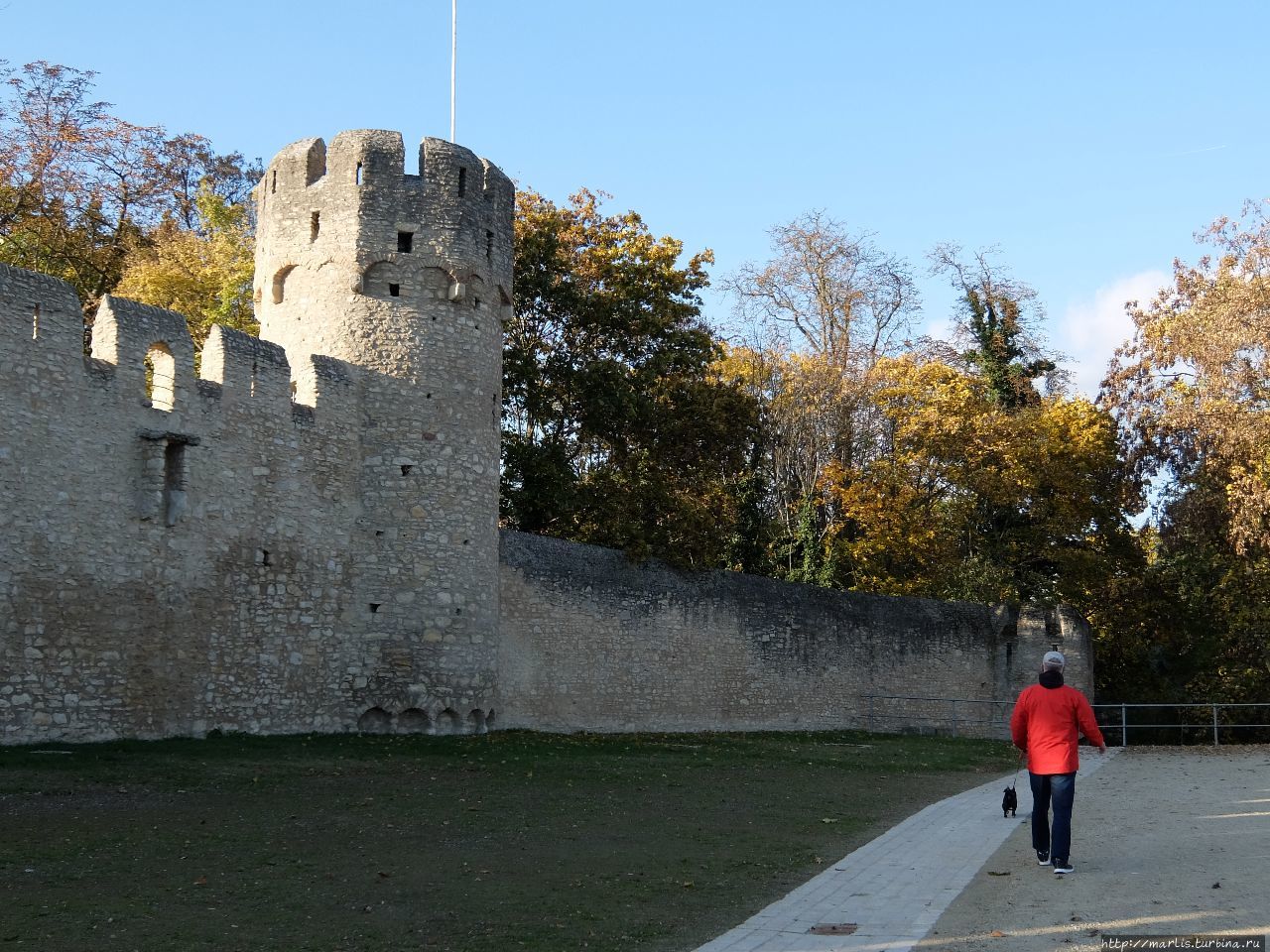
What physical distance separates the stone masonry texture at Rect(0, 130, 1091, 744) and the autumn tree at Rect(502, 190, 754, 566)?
365 cm

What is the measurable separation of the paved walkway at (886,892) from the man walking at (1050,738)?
1.87ft

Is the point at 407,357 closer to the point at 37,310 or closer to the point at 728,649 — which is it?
the point at 37,310

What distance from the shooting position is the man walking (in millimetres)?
9695

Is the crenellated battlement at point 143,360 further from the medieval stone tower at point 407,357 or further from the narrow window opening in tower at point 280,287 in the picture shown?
the narrow window opening in tower at point 280,287

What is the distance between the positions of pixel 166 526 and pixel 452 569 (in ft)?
14.4

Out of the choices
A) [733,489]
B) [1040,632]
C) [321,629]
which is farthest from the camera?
[733,489]

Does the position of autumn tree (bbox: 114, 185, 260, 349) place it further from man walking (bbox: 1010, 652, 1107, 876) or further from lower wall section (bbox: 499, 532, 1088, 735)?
man walking (bbox: 1010, 652, 1107, 876)

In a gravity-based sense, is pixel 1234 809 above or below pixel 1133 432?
below

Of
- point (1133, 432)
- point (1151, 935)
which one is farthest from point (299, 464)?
point (1133, 432)

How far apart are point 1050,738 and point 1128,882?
1.18 metres

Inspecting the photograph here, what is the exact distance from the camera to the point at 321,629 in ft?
61.3

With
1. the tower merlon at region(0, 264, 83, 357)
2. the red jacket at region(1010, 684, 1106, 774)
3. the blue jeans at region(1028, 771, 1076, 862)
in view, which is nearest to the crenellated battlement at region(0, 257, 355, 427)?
the tower merlon at region(0, 264, 83, 357)

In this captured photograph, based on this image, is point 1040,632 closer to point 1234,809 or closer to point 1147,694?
point 1147,694

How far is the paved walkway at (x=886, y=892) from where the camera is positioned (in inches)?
293
